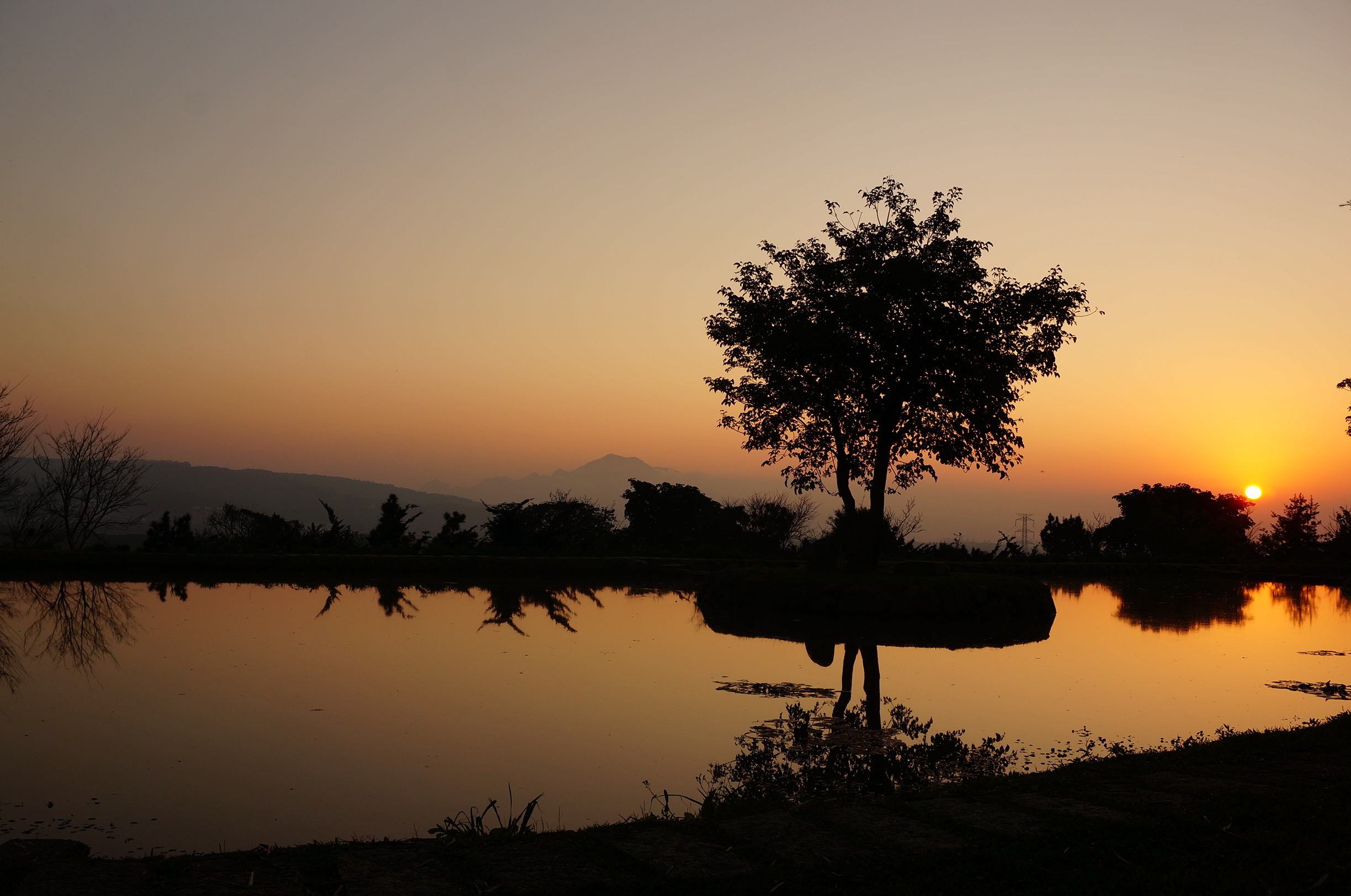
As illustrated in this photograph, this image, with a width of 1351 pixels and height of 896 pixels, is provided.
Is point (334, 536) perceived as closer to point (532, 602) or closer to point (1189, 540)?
point (532, 602)

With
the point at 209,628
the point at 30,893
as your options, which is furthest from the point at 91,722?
the point at 209,628

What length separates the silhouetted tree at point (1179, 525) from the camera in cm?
4266

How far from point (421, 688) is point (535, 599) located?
9423 mm

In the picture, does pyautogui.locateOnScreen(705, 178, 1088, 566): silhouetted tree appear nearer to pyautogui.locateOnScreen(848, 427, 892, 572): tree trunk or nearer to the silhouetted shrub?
pyautogui.locateOnScreen(848, 427, 892, 572): tree trunk

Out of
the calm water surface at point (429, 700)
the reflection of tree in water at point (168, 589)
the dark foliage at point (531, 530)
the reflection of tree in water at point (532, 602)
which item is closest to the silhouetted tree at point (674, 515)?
the dark foliage at point (531, 530)

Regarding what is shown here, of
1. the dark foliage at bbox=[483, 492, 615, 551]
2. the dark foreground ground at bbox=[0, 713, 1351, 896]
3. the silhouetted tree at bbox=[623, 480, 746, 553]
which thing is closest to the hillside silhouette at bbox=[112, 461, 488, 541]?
the silhouetted tree at bbox=[623, 480, 746, 553]

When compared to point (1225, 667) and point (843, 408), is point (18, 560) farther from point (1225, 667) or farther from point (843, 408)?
point (1225, 667)

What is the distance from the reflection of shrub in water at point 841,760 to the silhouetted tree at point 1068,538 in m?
39.1

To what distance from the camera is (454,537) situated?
1131 inches

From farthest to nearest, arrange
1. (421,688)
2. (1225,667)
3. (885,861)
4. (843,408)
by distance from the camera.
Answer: (843,408), (1225,667), (421,688), (885,861)

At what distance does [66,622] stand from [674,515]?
29.7 meters

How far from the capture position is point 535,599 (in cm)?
1842

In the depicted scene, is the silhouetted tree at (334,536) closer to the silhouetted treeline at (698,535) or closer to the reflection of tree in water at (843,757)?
the silhouetted treeline at (698,535)

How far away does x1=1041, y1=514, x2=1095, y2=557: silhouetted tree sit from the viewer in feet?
143
